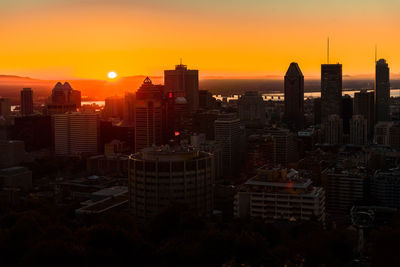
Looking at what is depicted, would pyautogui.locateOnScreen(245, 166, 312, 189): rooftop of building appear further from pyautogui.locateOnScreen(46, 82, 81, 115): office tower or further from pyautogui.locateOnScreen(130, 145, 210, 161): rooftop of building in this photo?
pyautogui.locateOnScreen(46, 82, 81, 115): office tower

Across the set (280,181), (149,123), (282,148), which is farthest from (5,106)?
(280,181)

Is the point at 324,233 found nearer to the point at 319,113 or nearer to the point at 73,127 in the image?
the point at 73,127

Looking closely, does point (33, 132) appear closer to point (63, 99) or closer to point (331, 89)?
point (63, 99)

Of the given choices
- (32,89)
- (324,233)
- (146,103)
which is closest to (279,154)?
(146,103)

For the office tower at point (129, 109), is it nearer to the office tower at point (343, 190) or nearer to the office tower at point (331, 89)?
the office tower at point (331, 89)

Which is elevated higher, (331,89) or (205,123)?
(331,89)

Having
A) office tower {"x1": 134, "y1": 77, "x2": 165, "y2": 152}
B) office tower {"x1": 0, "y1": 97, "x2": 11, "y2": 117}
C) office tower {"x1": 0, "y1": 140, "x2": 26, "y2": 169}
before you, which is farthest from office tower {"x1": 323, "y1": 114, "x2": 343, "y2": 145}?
office tower {"x1": 0, "y1": 97, "x2": 11, "y2": 117}
